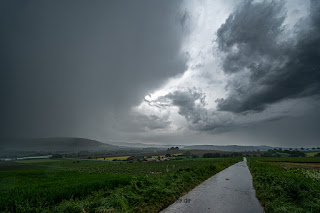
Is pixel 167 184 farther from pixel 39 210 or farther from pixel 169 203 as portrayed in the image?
pixel 39 210

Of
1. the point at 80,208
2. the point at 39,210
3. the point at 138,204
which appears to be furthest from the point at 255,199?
the point at 39,210

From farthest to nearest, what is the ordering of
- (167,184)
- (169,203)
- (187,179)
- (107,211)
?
(187,179), (167,184), (169,203), (107,211)

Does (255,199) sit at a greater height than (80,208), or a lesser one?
lesser

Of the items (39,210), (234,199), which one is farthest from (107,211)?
(234,199)

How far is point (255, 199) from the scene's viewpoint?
11461 millimetres

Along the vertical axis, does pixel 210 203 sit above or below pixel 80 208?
below

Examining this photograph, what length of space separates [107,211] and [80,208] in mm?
1337

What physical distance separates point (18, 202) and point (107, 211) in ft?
18.4

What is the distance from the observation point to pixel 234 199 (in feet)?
37.2

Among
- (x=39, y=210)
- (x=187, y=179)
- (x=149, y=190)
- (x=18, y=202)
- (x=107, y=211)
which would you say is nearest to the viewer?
(x=107, y=211)

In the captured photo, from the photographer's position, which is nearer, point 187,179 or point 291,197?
point 291,197

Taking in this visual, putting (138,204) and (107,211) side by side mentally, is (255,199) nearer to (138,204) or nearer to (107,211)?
(138,204)

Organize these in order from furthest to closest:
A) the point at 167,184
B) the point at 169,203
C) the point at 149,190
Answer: the point at 167,184 < the point at 149,190 < the point at 169,203

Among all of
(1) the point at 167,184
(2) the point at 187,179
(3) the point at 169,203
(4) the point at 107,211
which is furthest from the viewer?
(2) the point at 187,179
